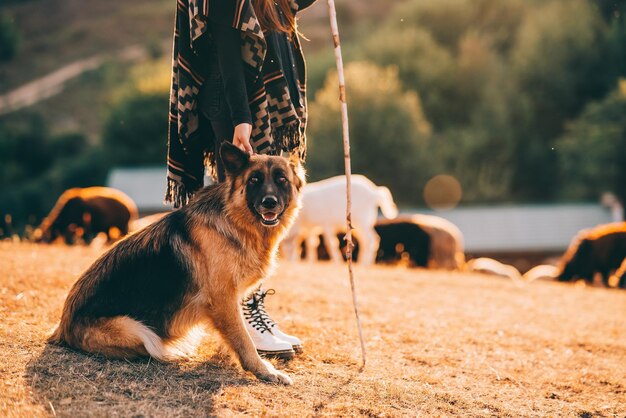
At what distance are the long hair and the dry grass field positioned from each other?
219cm

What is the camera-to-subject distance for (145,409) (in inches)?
124

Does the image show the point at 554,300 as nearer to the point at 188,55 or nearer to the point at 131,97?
the point at 188,55

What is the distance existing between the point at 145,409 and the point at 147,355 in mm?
715

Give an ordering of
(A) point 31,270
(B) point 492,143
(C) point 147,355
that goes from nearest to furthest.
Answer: (C) point 147,355
(A) point 31,270
(B) point 492,143

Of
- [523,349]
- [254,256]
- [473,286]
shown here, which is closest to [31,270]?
[254,256]

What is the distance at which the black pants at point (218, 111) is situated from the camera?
13.4 ft

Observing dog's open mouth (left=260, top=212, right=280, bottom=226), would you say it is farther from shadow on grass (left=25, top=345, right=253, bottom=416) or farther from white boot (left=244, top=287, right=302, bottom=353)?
shadow on grass (left=25, top=345, right=253, bottom=416)

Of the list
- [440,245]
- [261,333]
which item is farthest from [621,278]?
[261,333]

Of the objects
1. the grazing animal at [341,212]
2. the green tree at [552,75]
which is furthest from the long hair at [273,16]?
the green tree at [552,75]

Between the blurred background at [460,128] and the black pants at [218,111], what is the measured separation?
77.5 ft

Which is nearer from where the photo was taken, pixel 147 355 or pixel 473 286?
pixel 147 355

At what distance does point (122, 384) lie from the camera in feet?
11.3

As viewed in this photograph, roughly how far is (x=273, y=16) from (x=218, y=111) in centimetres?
73

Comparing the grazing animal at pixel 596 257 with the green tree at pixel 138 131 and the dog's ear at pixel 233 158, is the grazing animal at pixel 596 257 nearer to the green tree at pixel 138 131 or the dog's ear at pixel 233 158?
the dog's ear at pixel 233 158
